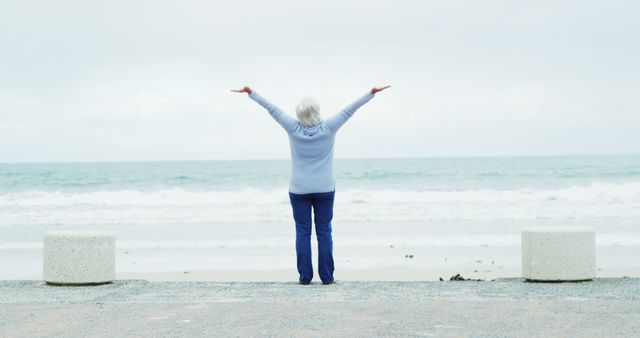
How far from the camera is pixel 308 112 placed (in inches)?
297

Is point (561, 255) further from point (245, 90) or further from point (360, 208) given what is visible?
point (360, 208)

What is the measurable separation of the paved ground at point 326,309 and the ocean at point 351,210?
7236 mm

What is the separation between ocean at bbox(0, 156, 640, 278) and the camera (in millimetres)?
16422

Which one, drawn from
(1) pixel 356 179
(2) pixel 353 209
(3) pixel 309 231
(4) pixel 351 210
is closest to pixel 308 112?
(3) pixel 309 231

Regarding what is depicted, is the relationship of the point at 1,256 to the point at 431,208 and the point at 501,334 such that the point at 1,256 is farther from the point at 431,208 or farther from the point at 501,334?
the point at 431,208

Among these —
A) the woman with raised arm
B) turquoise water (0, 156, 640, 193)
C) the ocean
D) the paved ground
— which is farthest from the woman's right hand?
turquoise water (0, 156, 640, 193)

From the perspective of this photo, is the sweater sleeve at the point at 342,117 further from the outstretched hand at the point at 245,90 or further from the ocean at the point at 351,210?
the ocean at the point at 351,210

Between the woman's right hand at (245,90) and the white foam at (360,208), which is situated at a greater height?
the woman's right hand at (245,90)

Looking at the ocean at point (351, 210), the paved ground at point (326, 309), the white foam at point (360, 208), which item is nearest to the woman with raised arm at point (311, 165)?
the paved ground at point (326, 309)

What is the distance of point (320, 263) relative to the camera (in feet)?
25.7

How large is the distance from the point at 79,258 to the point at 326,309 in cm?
296

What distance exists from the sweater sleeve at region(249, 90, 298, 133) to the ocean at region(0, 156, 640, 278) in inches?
286

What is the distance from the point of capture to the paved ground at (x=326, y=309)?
5.43 meters

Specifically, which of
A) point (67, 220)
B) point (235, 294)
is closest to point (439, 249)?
point (235, 294)
